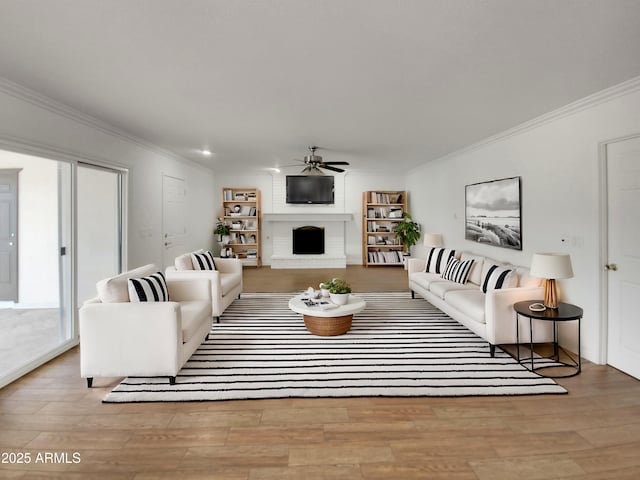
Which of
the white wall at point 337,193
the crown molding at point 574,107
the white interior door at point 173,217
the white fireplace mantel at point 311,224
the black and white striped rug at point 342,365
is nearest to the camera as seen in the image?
the black and white striped rug at point 342,365

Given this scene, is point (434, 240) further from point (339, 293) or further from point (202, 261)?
point (202, 261)

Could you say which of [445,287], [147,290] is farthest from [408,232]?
[147,290]

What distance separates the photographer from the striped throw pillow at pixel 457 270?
449cm

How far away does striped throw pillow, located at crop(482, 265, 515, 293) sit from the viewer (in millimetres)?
3560

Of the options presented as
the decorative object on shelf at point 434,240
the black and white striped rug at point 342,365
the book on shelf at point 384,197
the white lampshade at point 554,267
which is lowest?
the black and white striped rug at point 342,365

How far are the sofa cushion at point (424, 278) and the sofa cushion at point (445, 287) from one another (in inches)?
6.6

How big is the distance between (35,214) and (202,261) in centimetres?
195

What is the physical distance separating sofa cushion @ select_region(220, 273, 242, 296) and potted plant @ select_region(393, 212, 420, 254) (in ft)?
14.2

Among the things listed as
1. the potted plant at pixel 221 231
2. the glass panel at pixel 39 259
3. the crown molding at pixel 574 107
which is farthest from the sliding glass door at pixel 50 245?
the crown molding at pixel 574 107

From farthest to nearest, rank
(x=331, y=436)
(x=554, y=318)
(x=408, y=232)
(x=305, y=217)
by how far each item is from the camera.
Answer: (x=305, y=217)
(x=408, y=232)
(x=554, y=318)
(x=331, y=436)

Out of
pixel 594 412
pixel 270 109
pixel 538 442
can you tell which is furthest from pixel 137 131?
pixel 594 412

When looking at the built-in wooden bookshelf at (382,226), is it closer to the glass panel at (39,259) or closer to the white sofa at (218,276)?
the white sofa at (218,276)

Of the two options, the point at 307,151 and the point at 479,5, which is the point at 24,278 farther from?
the point at 479,5

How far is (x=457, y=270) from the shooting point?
181 inches
